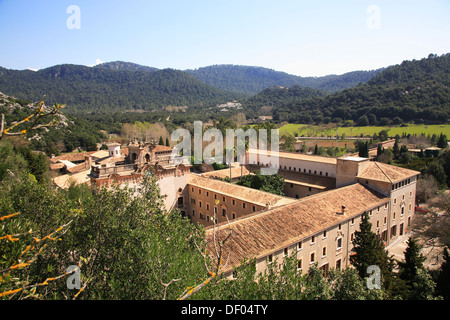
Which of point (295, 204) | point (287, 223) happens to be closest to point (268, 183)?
point (295, 204)

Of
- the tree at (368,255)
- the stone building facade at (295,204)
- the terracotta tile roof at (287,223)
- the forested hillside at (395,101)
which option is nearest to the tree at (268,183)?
the stone building facade at (295,204)

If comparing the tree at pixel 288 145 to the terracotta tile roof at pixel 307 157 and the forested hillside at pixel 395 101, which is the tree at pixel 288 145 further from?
the forested hillside at pixel 395 101

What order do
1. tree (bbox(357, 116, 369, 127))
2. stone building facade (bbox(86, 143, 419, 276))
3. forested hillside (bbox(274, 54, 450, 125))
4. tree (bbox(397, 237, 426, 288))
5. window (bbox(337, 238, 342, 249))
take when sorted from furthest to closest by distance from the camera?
1. tree (bbox(357, 116, 369, 127))
2. forested hillside (bbox(274, 54, 450, 125))
3. window (bbox(337, 238, 342, 249))
4. tree (bbox(397, 237, 426, 288))
5. stone building facade (bbox(86, 143, 419, 276))

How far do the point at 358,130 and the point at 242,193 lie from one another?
84270 millimetres

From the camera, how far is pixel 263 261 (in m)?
18.0

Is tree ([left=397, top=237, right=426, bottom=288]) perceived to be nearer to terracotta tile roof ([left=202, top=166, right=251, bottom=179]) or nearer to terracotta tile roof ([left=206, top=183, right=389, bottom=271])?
terracotta tile roof ([left=206, top=183, right=389, bottom=271])

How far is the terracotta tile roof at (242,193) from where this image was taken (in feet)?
90.7

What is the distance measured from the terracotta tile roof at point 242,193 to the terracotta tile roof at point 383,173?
866 cm

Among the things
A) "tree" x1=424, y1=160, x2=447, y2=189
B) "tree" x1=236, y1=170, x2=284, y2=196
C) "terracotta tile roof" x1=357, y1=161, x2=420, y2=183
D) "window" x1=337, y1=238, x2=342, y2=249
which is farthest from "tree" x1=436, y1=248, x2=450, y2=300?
"tree" x1=424, y1=160, x2=447, y2=189

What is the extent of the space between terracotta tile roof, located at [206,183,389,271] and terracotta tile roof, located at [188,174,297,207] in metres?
3.04

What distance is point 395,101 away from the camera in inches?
4417

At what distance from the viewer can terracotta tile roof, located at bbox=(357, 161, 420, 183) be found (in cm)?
2938

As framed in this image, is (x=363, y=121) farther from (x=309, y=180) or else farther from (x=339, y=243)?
(x=339, y=243)
